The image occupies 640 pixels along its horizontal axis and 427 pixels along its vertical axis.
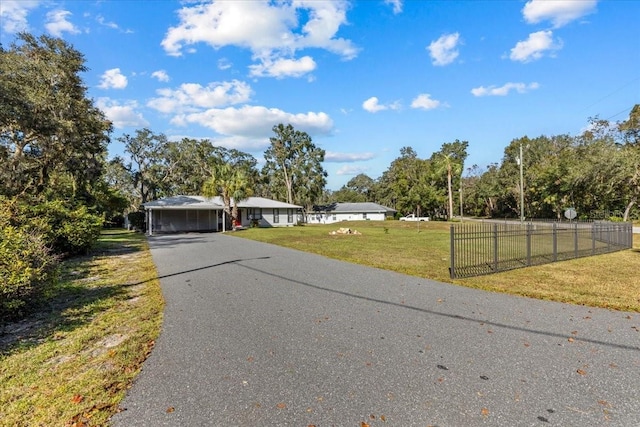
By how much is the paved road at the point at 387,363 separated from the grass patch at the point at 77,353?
234mm

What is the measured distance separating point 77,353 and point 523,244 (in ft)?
37.1

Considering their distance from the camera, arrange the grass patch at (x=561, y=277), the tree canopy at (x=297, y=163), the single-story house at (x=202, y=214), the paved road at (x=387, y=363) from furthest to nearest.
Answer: the tree canopy at (x=297, y=163) < the single-story house at (x=202, y=214) < the grass patch at (x=561, y=277) < the paved road at (x=387, y=363)

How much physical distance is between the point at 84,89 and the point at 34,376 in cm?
1894

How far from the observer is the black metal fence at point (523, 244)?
8453mm

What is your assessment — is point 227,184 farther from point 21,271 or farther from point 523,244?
point 21,271

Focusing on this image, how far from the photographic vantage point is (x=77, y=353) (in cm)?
385

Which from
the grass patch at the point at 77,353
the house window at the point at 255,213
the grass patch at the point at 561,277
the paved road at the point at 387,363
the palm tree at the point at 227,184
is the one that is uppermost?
the palm tree at the point at 227,184

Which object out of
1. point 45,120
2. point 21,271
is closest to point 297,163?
point 45,120

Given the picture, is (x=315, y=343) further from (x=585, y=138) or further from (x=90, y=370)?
(x=585, y=138)

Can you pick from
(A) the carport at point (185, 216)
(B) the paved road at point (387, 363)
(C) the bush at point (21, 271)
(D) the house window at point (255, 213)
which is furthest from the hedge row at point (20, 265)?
(D) the house window at point (255, 213)

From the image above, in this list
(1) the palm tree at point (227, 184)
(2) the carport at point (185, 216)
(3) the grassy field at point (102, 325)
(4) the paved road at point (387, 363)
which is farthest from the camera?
(2) the carport at point (185, 216)

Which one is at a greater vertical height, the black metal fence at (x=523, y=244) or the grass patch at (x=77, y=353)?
the black metal fence at (x=523, y=244)

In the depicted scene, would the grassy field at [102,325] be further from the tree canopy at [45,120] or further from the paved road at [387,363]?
the tree canopy at [45,120]

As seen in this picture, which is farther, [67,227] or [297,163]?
[297,163]
